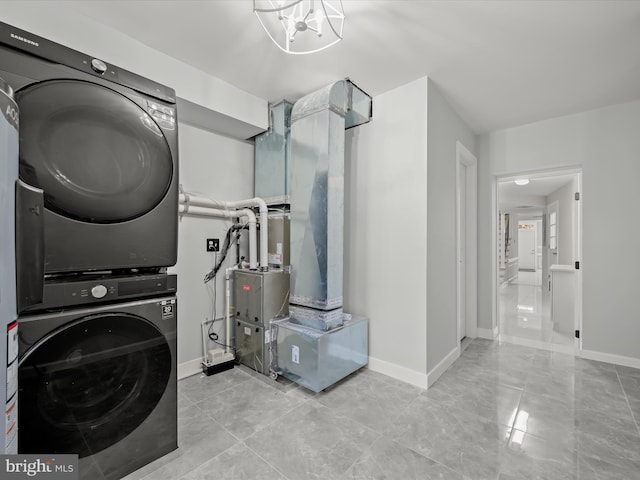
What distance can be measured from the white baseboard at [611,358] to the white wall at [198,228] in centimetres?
397

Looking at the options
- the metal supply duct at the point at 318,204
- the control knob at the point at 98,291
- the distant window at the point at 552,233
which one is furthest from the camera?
the distant window at the point at 552,233

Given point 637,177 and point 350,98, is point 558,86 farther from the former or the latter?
point 350,98

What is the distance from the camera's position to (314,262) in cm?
248

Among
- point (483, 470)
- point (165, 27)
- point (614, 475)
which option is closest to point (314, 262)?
point (483, 470)

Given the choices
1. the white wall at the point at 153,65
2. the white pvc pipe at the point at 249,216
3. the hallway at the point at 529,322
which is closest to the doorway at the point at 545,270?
the hallway at the point at 529,322

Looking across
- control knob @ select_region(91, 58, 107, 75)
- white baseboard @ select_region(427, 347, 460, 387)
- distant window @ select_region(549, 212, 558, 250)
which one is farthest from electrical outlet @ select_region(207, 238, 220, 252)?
distant window @ select_region(549, 212, 558, 250)

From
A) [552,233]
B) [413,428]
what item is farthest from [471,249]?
[552,233]

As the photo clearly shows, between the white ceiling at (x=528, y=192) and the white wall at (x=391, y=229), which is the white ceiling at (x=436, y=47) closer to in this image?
the white wall at (x=391, y=229)

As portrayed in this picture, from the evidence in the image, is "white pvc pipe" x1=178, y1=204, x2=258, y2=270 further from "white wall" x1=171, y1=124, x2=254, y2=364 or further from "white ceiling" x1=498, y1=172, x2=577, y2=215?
"white ceiling" x1=498, y1=172, x2=577, y2=215

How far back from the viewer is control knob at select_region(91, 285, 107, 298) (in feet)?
4.29

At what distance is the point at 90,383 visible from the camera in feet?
4.17

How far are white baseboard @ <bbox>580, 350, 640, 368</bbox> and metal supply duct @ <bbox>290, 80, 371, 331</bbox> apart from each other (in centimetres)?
282

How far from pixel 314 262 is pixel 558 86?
2773mm

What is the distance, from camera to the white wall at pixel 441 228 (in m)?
2.54
